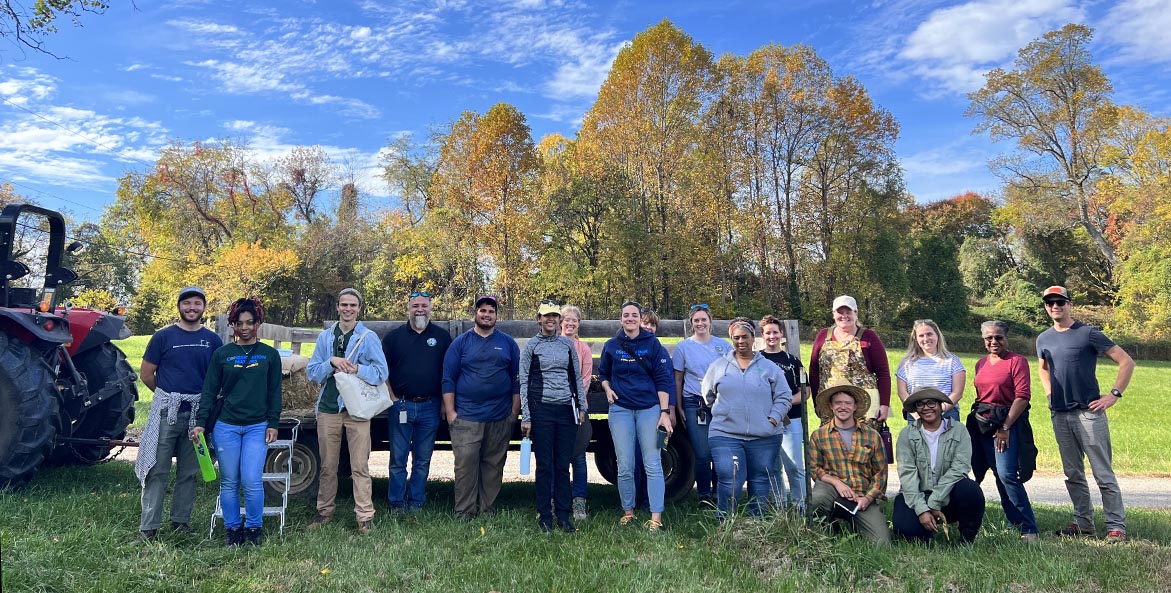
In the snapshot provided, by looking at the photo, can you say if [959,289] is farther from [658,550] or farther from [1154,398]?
[658,550]

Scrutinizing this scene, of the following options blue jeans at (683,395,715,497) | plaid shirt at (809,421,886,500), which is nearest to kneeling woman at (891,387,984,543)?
plaid shirt at (809,421,886,500)

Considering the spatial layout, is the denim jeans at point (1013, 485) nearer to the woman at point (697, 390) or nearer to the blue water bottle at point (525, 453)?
the woman at point (697, 390)

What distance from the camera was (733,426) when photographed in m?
5.58

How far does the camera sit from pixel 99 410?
7027 mm

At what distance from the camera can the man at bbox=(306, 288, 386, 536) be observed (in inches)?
227

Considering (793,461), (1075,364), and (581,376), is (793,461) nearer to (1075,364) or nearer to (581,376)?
(581,376)

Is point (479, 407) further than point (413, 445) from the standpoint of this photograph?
No

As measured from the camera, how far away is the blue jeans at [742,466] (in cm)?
557

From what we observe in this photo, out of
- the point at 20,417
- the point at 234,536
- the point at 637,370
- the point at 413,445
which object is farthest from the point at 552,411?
the point at 20,417

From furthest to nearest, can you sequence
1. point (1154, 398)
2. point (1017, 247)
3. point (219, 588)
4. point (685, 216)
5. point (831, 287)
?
1. point (1017, 247)
2. point (831, 287)
3. point (685, 216)
4. point (1154, 398)
5. point (219, 588)

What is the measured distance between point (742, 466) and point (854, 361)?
4.40 ft

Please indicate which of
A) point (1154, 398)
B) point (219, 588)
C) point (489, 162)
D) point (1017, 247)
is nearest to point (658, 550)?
point (219, 588)

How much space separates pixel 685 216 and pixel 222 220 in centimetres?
2890

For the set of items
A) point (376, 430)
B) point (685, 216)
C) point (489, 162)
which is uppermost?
point (489, 162)
